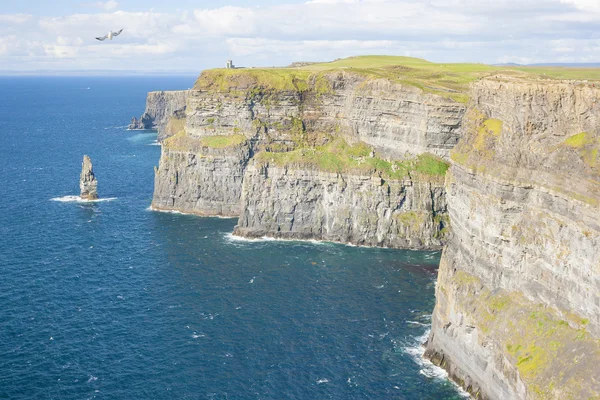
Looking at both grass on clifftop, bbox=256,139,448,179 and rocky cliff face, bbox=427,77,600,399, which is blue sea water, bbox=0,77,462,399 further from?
grass on clifftop, bbox=256,139,448,179

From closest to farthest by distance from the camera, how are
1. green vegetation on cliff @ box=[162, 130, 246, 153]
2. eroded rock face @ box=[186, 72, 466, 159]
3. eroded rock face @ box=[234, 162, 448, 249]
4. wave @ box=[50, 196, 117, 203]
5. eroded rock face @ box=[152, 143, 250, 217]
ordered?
1. eroded rock face @ box=[186, 72, 466, 159]
2. eroded rock face @ box=[234, 162, 448, 249]
3. eroded rock face @ box=[152, 143, 250, 217]
4. green vegetation on cliff @ box=[162, 130, 246, 153]
5. wave @ box=[50, 196, 117, 203]

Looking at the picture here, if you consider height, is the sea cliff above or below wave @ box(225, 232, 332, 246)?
above

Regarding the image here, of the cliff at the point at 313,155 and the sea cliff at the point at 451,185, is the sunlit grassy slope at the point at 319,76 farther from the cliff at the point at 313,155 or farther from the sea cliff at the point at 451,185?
the sea cliff at the point at 451,185

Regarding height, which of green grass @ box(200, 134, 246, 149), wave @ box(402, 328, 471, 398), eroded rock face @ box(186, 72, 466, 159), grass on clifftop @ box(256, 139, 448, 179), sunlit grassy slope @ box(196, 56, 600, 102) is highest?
sunlit grassy slope @ box(196, 56, 600, 102)

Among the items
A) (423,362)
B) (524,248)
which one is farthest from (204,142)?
(524,248)

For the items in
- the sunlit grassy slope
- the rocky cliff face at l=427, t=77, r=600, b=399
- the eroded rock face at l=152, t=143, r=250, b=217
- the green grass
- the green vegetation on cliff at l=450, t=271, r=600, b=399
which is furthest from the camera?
the green grass

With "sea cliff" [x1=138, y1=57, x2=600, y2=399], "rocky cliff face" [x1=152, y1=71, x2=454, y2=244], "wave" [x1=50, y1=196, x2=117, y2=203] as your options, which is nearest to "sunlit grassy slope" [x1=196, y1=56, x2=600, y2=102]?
"sea cliff" [x1=138, y1=57, x2=600, y2=399]

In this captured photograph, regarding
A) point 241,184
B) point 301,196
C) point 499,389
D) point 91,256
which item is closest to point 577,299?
point 499,389
